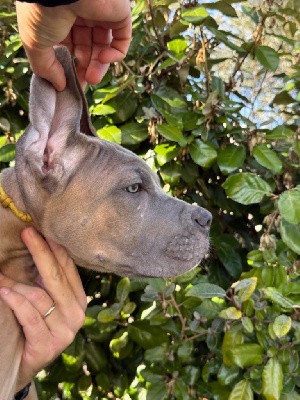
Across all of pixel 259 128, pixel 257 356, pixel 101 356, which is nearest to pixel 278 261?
pixel 257 356

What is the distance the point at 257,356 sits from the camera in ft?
8.34

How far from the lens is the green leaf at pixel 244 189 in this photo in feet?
8.79

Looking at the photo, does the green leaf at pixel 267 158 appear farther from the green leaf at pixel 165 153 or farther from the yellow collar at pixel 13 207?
the yellow collar at pixel 13 207

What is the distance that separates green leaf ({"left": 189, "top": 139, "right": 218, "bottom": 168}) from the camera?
2865mm

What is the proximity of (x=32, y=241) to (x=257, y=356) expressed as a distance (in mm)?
900

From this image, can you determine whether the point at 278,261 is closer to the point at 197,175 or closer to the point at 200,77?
the point at 197,175

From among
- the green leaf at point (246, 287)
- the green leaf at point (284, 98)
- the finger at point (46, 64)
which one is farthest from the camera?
the green leaf at point (284, 98)

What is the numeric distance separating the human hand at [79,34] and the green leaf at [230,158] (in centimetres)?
62

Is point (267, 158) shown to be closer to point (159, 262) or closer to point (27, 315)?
point (159, 262)

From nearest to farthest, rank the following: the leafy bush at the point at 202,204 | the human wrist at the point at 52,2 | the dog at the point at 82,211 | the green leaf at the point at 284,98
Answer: the human wrist at the point at 52,2
the dog at the point at 82,211
the leafy bush at the point at 202,204
the green leaf at the point at 284,98

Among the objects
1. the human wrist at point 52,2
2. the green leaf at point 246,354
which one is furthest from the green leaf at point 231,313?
the human wrist at point 52,2

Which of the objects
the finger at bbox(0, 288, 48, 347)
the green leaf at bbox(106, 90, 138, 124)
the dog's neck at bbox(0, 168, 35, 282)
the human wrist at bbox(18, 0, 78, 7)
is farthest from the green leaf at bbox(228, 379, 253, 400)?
the human wrist at bbox(18, 0, 78, 7)

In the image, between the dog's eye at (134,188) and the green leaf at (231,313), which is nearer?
the dog's eye at (134,188)

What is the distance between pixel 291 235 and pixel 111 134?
0.85m
